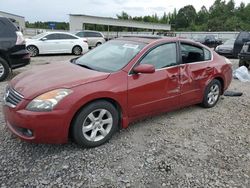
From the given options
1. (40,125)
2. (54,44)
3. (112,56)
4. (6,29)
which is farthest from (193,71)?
(54,44)

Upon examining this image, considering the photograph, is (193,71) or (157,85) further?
(193,71)

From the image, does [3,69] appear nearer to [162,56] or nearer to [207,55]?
[162,56]

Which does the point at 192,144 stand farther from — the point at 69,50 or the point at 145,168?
the point at 69,50

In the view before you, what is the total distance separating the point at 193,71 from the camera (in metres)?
4.83

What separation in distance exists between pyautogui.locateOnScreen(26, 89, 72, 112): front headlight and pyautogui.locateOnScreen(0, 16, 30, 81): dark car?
475 cm

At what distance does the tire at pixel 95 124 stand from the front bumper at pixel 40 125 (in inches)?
6.7

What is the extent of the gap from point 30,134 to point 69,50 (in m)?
12.0

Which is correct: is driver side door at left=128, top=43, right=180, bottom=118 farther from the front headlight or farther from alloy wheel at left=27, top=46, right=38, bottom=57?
alloy wheel at left=27, top=46, right=38, bottom=57

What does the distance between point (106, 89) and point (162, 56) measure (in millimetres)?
1361

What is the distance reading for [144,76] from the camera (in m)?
3.99

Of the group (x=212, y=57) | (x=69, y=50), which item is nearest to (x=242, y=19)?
(x=69, y=50)

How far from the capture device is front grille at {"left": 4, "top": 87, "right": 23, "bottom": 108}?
327 centimetres

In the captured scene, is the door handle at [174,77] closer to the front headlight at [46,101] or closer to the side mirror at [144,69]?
the side mirror at [144,69]

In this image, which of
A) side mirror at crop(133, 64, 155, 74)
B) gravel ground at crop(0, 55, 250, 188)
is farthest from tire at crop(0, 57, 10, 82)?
side mirror at crop(133, 64, 155, 74)
